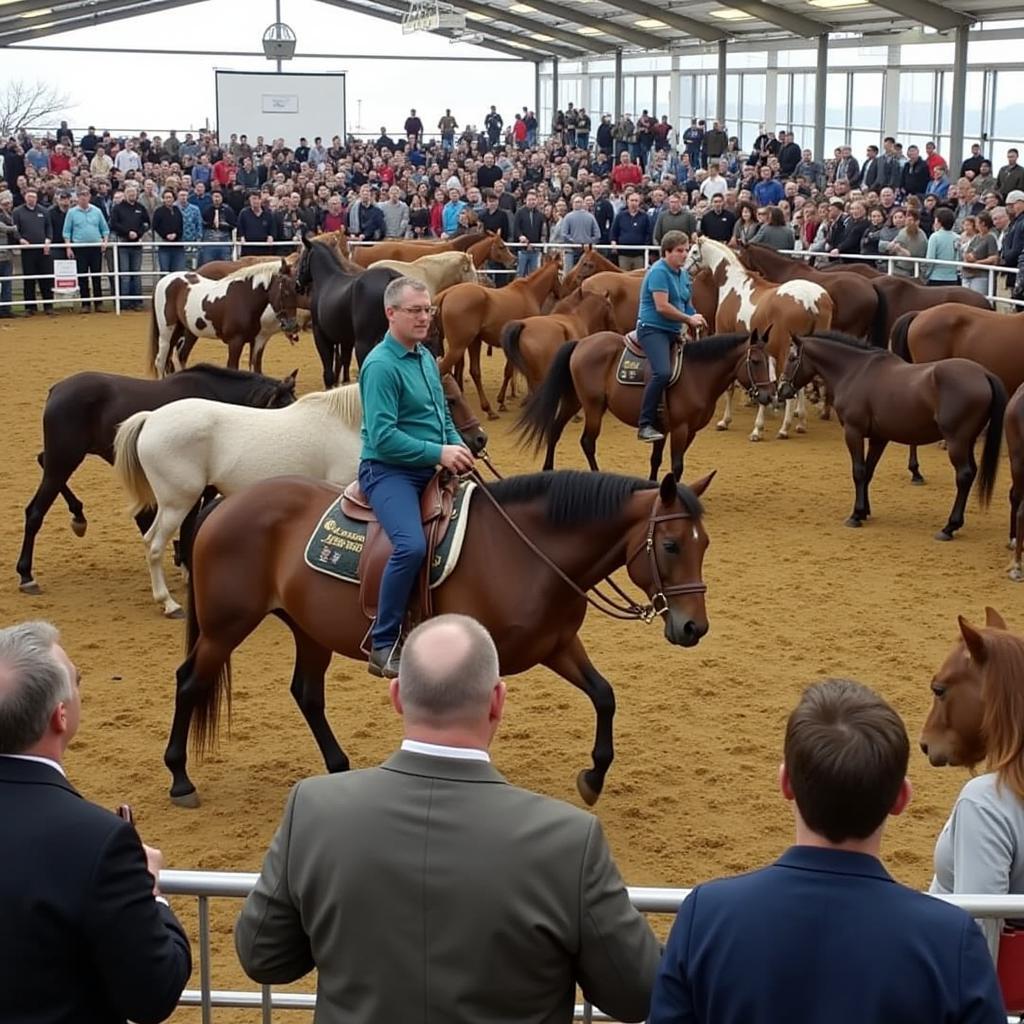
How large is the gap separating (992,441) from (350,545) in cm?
666

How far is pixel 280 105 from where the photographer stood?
1560 inches

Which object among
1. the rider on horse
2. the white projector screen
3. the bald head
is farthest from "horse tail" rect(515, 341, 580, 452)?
the white projector screen

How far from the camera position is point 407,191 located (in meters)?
29.7

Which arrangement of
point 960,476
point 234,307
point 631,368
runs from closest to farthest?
point 960,476 → point 631,368 → point 234,307

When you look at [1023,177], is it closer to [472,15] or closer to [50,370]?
[50,370]

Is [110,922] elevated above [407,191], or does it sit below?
below

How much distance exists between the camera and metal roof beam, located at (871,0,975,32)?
1015 inches

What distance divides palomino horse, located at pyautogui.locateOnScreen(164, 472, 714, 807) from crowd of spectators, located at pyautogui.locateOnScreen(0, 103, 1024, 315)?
11643 mm

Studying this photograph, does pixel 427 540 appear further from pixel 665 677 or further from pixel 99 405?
pixel 99 405

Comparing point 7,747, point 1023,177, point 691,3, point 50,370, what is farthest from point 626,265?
point 7,747

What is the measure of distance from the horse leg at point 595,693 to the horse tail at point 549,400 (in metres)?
6.16

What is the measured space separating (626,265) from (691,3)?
1214cm

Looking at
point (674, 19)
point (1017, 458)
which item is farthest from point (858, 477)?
point (674, 19)

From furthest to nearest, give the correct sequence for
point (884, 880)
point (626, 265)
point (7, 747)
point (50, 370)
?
point (626, 265) → point (50, 370) → point (7, 747) → point (884, 880)
